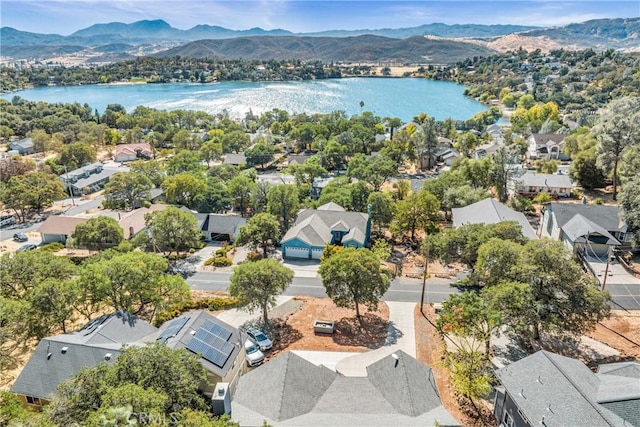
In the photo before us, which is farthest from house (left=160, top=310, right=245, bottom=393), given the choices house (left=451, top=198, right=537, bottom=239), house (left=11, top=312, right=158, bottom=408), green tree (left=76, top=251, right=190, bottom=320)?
house (left=451, top=198, right=537, bottom=239)

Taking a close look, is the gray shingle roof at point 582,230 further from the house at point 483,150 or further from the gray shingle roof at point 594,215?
the house at point 483,150

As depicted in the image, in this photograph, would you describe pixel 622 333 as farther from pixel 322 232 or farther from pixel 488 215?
Answer: pixel 322 232

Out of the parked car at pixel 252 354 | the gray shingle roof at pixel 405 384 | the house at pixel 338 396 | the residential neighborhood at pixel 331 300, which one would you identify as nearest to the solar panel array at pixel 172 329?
the residential neighborhood at pixel 331 300

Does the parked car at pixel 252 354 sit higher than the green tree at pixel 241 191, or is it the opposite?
the green tree at pixel 241 191

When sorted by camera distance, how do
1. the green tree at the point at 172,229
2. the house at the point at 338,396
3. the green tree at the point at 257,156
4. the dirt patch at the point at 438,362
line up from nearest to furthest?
the house at the point at 338,396, the dirt patch at the point at 438,362, the green tree at the point at 172,229, the green tree at the point at 257,156

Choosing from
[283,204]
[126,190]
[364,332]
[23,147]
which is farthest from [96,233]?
[23,147]

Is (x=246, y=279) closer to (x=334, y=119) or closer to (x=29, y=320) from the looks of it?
(x=29, y=320)
